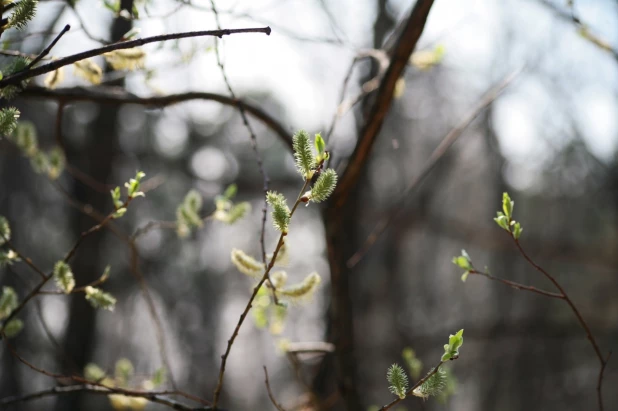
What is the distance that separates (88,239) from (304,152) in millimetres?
3899

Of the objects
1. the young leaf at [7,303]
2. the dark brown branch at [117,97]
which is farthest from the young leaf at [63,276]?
the dark brown branch at [117,97]

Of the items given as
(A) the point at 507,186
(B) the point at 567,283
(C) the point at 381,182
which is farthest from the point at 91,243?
(B) the point at 567,283

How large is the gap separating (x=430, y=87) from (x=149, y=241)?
3.92 m

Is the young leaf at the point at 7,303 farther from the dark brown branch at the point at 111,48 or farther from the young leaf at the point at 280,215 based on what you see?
the young leaf at the point at 280,215

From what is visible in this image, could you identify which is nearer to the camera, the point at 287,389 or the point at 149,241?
the point at 149,241

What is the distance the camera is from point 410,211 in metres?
4.80

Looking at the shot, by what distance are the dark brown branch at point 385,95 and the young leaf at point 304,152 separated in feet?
1.52

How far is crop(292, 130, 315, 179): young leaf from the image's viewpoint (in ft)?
1.90

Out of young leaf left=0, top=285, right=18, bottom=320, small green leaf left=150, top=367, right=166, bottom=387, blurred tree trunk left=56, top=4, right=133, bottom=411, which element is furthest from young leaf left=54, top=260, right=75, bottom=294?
blurred tree trunk left=56, top=4, right=133, bottom=411

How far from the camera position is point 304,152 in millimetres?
581

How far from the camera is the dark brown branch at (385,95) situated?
0.95 meters

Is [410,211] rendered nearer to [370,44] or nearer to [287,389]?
[370,44]

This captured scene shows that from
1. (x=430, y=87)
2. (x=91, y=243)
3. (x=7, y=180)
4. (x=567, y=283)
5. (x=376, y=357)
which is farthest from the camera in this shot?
(x=567, y=283)

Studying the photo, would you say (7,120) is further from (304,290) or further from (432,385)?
(432,385)
